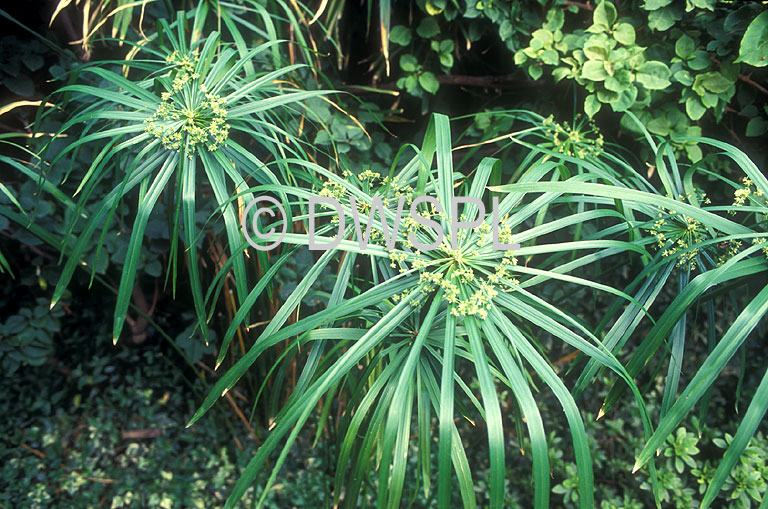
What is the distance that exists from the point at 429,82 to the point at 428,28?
14 cm

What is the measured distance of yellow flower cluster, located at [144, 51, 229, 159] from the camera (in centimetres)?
91

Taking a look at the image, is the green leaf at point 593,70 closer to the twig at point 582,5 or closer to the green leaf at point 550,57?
the green leaf at point 550,57

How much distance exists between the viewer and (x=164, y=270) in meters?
1.84

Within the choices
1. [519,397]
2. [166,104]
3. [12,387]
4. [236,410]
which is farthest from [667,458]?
[12,387]

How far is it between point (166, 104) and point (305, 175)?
0.27 metres

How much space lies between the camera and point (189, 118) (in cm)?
92

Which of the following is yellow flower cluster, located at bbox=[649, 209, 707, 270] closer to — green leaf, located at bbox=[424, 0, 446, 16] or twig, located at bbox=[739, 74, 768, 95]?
twig, located at bbox=[739, 74, 768, 95]

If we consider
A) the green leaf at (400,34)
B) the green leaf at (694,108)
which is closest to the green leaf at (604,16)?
the green leaf at (694,108)

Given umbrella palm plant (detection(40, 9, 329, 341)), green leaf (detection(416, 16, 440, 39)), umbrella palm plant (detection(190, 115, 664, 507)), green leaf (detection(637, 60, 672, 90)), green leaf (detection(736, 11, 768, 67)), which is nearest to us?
umbrella palm plant (detection(190, 115, 664, 507))

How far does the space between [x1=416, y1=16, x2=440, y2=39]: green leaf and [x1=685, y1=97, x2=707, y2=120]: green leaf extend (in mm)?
642

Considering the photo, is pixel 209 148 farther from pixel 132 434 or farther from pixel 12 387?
pixel 12 387

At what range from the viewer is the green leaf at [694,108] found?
1226 mm

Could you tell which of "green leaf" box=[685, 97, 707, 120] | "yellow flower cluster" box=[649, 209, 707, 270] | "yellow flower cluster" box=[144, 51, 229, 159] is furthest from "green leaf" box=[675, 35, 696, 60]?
"yellow flower cluster" box=[144, 51, 229, 159]

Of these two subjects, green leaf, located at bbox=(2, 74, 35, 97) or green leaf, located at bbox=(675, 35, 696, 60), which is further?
green leaf, located at bbox=(2, 74, 35, 97)
